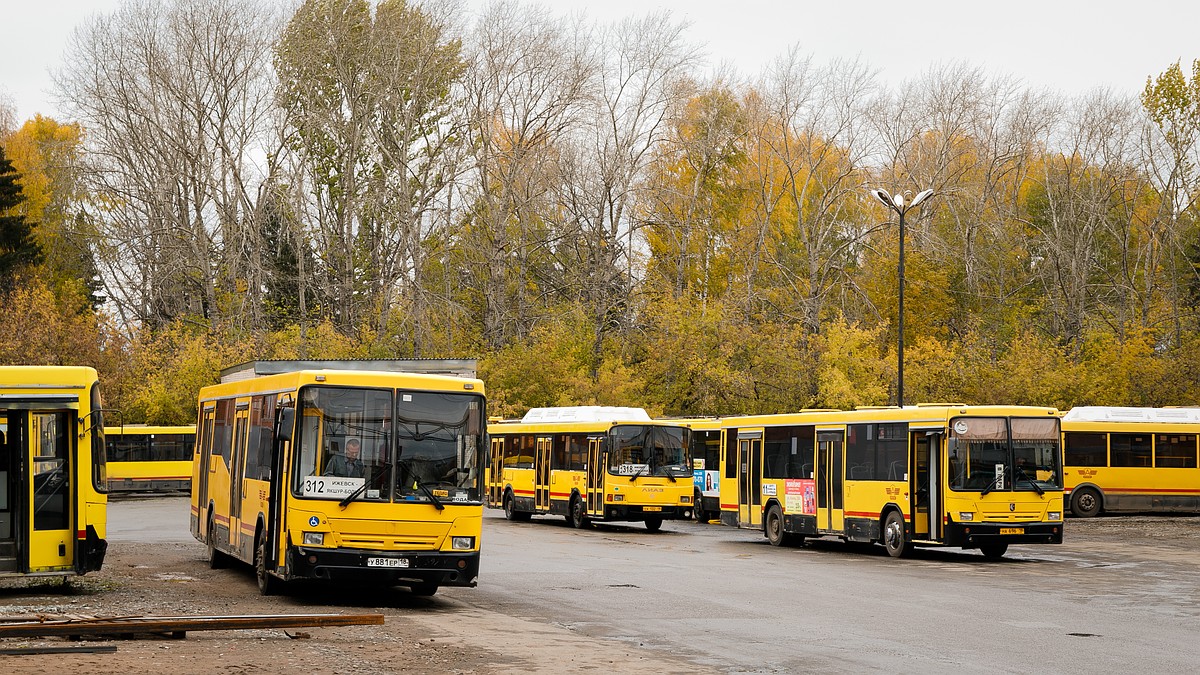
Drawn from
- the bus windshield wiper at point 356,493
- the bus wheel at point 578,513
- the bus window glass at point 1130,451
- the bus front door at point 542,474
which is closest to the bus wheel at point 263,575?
the bus windshield wiper at point 356,493

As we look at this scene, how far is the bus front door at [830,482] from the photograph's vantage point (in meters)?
29.1

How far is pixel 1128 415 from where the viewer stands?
Answer: 145ft

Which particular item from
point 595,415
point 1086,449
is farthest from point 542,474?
point 1086,449

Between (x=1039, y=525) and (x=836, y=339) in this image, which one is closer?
(x=1039, y=525)

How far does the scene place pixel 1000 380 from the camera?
56.2 m

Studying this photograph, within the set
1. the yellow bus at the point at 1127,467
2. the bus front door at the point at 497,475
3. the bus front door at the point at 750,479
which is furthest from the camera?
the bus front door at the point at 497,475

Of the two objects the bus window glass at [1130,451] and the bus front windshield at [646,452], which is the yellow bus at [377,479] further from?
the bus window glass at [1130,451]

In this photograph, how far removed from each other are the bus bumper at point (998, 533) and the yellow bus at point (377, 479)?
11.4 meters

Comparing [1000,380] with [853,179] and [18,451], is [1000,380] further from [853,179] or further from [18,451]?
[18,451]

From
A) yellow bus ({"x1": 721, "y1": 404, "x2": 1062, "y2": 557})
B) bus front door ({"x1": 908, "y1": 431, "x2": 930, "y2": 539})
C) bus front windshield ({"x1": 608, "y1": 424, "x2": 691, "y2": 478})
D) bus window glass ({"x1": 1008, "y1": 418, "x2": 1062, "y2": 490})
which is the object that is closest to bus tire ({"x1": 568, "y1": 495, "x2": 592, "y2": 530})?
bus front windshield ({"x1": 608, "y1": 424, "x2": 691, "y2": 478})

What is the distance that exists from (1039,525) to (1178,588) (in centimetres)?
498

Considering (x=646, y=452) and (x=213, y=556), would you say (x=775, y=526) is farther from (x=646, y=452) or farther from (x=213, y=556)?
(x=213, y=556)

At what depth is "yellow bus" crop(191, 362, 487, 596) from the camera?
1711 centimetres

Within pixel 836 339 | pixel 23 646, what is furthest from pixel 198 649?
pixel 836 339
